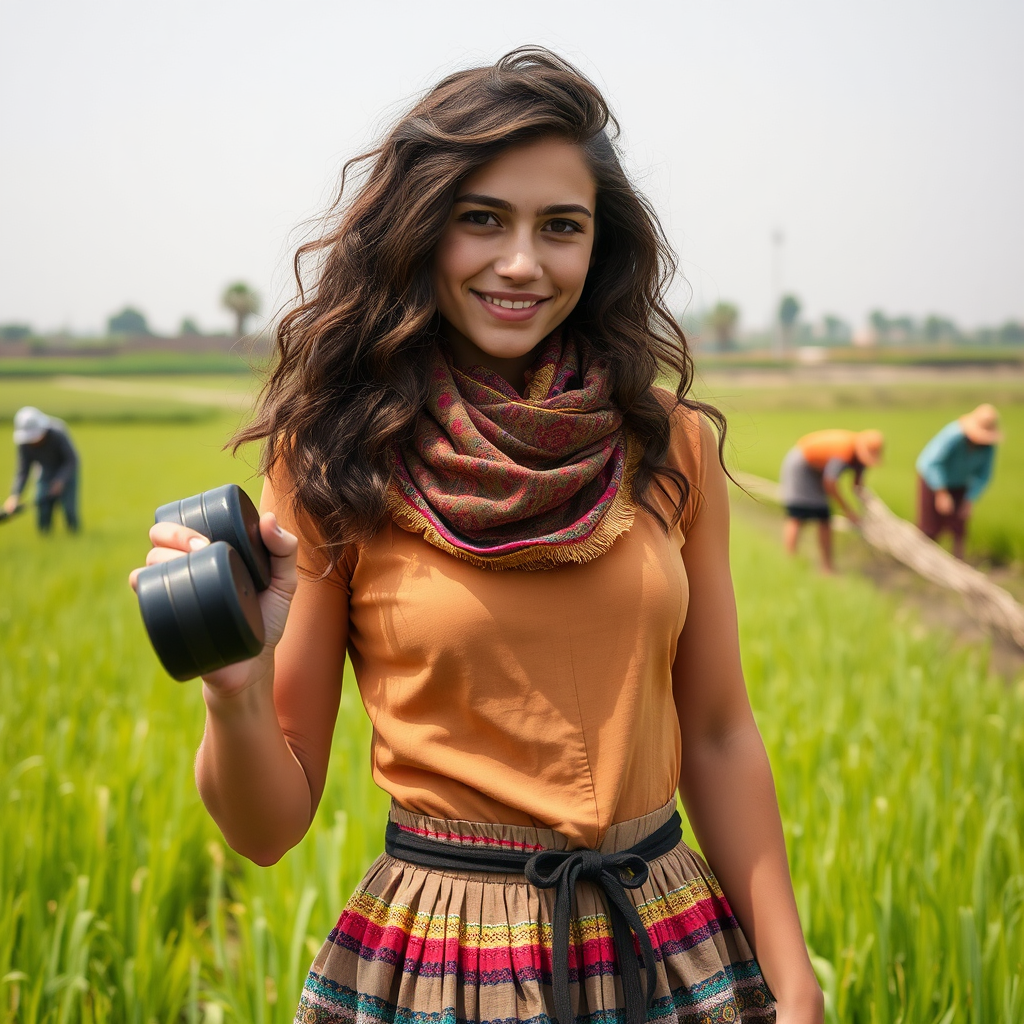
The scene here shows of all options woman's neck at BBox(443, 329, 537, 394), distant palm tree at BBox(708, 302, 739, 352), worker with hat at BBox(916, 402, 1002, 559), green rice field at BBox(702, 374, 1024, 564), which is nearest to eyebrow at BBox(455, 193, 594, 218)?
woman's neck at BBox(443, 329, 537, 394)

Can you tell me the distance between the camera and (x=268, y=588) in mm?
919

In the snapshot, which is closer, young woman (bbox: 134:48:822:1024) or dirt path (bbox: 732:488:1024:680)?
young woman (bbox: 134:48:822:1024)

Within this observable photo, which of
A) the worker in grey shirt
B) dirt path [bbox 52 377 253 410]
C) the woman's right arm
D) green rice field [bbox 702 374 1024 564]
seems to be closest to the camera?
the woman's right arm

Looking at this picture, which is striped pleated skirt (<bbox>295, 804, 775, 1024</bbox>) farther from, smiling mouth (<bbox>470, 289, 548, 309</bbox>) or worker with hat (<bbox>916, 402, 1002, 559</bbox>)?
worker with hat (<bbox>916, 402, 1002, 559</bbox>)

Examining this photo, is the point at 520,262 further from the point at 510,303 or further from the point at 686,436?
the point at 686,436

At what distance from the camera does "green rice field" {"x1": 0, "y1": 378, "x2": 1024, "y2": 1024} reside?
1.83 meters

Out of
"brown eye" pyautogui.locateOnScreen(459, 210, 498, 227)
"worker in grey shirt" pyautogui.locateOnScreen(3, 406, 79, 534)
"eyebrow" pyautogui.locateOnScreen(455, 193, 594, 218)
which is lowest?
"worker in grey shirt" pyautogui.locateOnScreen(3, 406, 79, 534)

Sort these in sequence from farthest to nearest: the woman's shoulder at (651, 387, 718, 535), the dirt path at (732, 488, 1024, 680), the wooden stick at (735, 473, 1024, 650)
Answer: the dirt path at (732, 488, 1024, 680) → the wooden stick at (735, 473, 1024, 650) → the woman's shoulder at (651, 387, 718, 535)

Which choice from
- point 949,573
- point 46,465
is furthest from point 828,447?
point 46,465

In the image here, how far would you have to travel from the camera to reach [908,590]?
820 centimetres

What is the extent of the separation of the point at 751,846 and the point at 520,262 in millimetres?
651

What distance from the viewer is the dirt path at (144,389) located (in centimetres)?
1348

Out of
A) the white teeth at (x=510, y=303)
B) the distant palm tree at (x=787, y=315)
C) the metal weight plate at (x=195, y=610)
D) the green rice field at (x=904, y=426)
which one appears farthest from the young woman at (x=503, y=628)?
the distant palm tree at (x=787, y=315)

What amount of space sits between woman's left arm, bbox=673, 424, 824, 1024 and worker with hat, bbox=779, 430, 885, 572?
7.03 meters
